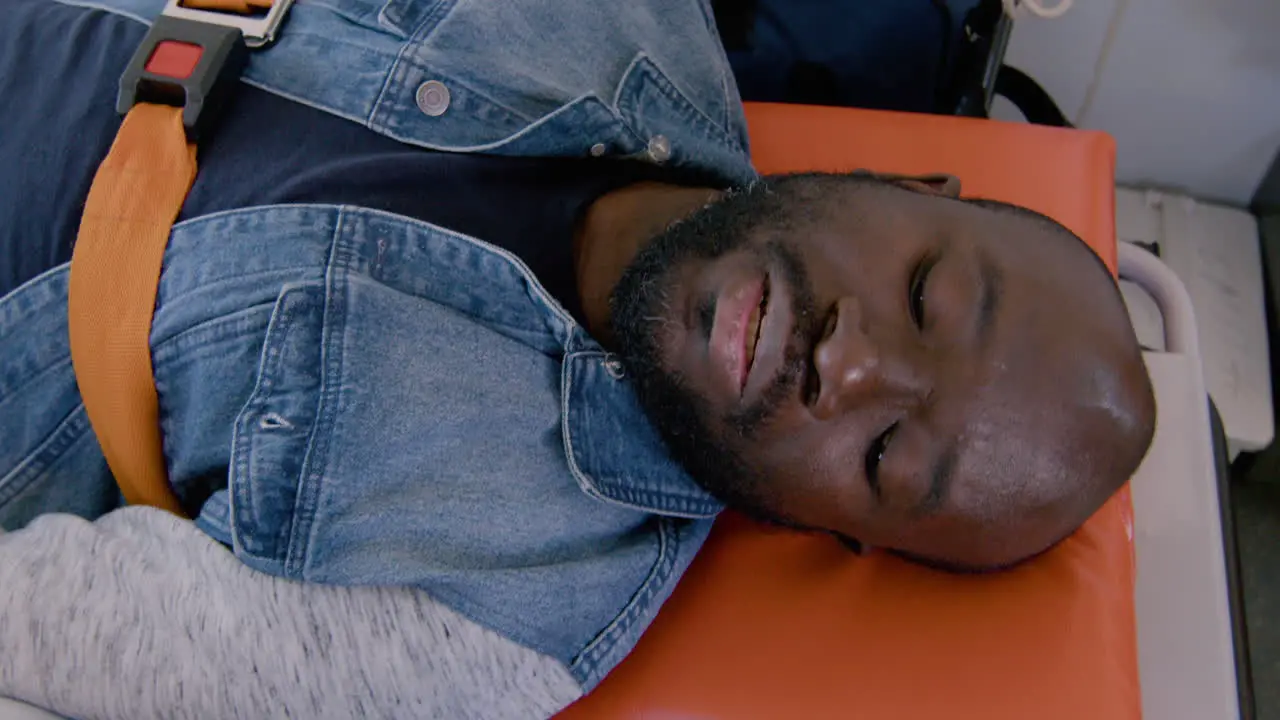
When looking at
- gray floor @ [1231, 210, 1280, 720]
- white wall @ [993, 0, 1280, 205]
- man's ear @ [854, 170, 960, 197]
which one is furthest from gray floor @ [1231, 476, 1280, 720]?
man's ear @ [854, 170, 960, 197]

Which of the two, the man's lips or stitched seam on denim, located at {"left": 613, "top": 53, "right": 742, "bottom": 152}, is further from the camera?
stitched seam on denim, located at {"left": 613, "top": 53, "right": 742, "bottom": 152}

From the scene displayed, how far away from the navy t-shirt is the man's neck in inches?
1.1

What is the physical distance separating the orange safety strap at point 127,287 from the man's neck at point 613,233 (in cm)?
37

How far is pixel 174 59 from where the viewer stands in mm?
849

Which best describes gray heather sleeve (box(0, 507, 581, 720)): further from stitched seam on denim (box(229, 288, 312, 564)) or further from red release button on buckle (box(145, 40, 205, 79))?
red release button on buckle (box(145, 40, 205, 79))

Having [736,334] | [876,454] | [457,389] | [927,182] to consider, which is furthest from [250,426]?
[927,182]

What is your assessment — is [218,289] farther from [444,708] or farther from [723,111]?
[723,111]

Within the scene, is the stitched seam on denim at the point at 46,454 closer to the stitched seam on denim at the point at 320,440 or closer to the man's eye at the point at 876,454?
the stitched seam on denim at the point at 320,440

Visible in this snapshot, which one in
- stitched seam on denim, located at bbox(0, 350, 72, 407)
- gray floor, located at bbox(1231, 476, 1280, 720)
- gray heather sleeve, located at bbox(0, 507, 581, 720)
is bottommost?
gray floor, located at bbox(1231, 476, 1280, 720)

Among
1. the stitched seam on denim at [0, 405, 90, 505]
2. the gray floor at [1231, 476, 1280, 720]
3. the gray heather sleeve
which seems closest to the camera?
the gray heather sleeve

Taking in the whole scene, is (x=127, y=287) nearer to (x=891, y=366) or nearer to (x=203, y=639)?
(x=203, y=639)

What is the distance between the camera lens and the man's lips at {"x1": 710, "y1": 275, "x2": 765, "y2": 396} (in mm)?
784

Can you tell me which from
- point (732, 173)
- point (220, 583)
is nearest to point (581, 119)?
point (732, 173)

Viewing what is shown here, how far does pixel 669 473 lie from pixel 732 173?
0.34 meters
